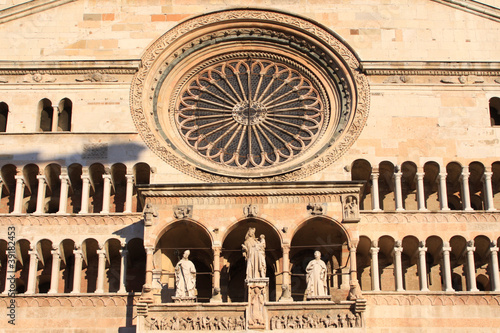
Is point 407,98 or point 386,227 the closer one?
point 386,227

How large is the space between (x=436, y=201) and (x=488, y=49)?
485 cm

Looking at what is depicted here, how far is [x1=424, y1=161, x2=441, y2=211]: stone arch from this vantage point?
31484 millimetres

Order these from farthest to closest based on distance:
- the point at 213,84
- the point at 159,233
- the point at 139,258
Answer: the point at 213,84 → the point at 139,258 → the point at 159,233

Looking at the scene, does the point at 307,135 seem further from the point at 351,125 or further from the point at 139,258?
the point at 139,258

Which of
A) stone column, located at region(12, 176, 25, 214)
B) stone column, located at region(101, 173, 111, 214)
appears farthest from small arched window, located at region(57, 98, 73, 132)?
stone column, located at region(101, 173, 111, 214)

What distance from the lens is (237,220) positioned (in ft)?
97.3

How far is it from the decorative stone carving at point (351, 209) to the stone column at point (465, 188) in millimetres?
3206

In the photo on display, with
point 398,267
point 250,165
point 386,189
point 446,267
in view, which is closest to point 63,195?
point 250,165

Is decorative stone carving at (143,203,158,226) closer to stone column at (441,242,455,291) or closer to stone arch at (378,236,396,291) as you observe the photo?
stone arch at (378,236,396,291)

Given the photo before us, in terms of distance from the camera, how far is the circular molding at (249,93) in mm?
32188

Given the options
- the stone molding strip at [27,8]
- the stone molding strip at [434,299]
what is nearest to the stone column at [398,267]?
the stone molding strip at [434,299]

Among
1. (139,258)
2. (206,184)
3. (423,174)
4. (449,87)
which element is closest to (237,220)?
(206,184)

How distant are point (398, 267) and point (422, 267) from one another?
0.62 meters

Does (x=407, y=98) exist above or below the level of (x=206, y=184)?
above
